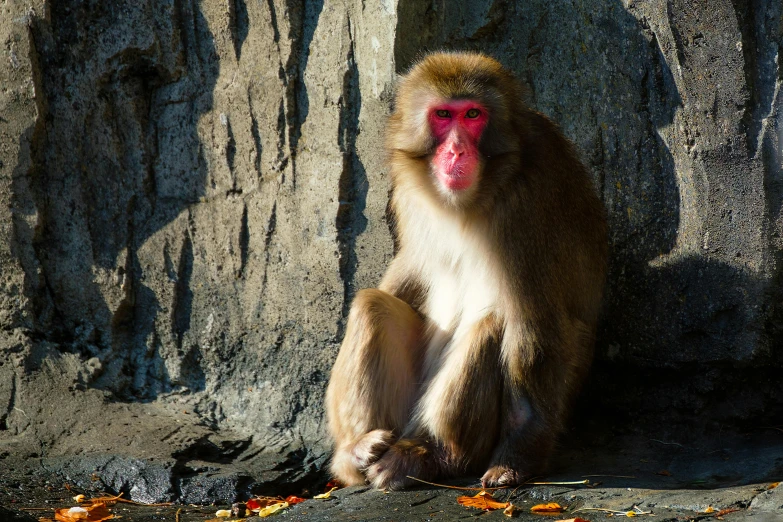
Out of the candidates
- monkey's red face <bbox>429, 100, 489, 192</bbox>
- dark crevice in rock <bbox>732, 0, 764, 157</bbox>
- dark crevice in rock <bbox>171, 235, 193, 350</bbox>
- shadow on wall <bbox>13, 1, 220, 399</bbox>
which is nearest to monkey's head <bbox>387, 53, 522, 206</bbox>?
monkey's red face <bbox>429, 100, 489, 192</bbox>

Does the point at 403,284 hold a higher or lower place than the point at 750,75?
lower

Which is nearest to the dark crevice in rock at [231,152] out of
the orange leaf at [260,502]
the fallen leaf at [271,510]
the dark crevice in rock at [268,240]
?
the dark crevice in rock at [268,240]

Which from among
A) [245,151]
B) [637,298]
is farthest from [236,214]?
[637,298]

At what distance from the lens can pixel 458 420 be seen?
12.8 feet

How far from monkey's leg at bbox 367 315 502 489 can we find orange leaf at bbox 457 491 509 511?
0.22m

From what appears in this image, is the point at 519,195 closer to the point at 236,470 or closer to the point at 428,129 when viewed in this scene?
the point at 428,129

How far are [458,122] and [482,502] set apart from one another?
1485 mm

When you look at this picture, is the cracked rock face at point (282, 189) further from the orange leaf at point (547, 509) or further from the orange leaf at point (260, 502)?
the orange leaf at point (547, 509)

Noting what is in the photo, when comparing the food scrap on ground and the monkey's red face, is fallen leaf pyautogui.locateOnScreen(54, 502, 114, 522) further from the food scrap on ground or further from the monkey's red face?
the monkey's red face

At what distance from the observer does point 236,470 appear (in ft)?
14.8

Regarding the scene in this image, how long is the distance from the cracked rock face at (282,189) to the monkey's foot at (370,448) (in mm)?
722

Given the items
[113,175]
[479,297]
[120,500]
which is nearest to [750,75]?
[479,297]

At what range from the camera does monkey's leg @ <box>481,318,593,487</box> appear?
3842 mm

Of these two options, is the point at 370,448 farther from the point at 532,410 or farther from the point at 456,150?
the point at 456,150
